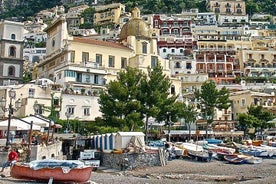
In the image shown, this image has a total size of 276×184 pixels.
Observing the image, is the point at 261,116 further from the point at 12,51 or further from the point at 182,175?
the point at 12,51

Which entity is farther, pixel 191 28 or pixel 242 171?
pixel 191 28

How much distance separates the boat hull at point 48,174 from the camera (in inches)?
743

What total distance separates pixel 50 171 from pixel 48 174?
0.57 feet

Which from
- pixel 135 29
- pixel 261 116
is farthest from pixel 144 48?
pixel 261 116

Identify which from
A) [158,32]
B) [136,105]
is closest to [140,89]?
[136,105]

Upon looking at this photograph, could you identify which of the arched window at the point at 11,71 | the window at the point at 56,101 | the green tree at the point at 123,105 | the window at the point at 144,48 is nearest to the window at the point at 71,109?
the window at the point at 56,101

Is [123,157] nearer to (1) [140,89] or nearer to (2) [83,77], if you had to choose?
(1) [140,89]

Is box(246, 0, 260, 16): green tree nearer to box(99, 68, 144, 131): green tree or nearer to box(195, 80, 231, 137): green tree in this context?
box(195, 80, 231, 137): green tree

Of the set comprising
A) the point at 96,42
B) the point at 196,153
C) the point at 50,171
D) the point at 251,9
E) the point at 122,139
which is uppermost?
the point at 251,9

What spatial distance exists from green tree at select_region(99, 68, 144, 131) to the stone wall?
302 inches

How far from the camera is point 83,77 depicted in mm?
51938

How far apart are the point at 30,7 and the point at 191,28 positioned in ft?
282

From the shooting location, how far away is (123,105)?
38.0 metres

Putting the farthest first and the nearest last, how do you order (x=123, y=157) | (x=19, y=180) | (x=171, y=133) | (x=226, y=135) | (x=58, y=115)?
(x=226, y=135) → (x=171, y=133) → (x=58, y=115) → (x=123, y=157) → (x=19, y=180)
